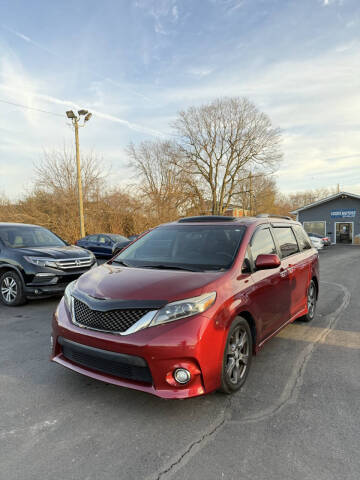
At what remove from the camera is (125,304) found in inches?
101

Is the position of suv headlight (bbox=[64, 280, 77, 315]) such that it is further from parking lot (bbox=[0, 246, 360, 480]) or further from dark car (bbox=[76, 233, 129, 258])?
dark car (bbox=[76, 233, 129, 258])

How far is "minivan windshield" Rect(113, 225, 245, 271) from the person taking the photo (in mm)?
3303

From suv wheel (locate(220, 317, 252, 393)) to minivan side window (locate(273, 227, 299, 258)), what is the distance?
1523 millimetres

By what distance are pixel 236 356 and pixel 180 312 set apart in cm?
81

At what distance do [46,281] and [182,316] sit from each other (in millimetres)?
4277

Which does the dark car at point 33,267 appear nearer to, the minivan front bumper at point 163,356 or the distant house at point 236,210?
the minivan front bumper at point 163,356

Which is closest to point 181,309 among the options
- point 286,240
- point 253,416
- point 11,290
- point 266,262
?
point 253,416

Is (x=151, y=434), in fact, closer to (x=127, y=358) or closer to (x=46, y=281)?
(x=127, y=358)

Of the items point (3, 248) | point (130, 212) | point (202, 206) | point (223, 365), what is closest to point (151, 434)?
point (223, 365)

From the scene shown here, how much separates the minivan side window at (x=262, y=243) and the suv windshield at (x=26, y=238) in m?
4.90

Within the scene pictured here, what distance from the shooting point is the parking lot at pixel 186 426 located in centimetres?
199

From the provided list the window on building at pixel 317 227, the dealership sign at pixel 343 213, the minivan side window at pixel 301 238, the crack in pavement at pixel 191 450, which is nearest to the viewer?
the crack in pavement at pixel 191 450

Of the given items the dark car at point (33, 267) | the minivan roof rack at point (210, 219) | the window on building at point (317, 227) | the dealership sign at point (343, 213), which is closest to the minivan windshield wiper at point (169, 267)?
the minivan roof rack at point (210, 219)

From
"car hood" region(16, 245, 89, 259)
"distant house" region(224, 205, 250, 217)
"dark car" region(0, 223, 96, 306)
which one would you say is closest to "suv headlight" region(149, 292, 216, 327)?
"dark car" region(0, 223, 96, 306)
